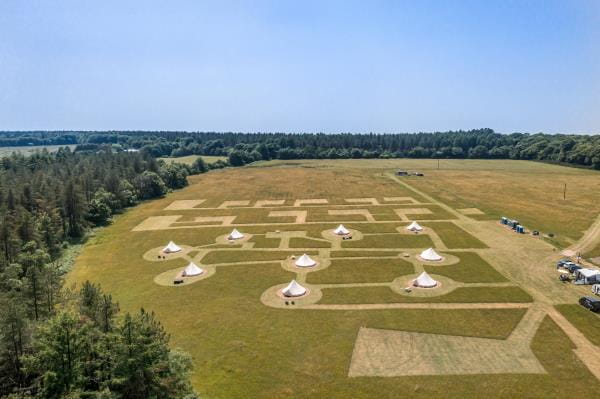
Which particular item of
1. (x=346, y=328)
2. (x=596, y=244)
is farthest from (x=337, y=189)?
(x=346, y=328)

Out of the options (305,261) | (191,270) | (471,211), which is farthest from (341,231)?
(471,211)

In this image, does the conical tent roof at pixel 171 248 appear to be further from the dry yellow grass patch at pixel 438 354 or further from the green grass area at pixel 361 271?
the dry yellow grass patch at pixel 438 354

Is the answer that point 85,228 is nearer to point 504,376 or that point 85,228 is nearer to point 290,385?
point 290,385

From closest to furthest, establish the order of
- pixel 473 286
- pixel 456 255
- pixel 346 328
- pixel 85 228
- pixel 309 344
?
pixel 309 344 → pixel 346 328 → pixel 473 286 → pixel 456 255 → pixel 85 228

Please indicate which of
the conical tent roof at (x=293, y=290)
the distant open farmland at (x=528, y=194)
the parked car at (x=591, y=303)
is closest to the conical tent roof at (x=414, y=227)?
the distant open farmland at (x=528, y=194)

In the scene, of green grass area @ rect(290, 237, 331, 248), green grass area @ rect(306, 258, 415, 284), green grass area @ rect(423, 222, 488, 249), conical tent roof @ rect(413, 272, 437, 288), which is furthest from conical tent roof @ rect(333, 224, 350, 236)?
conical tent roof @ rect(413, 272, 437, 288)

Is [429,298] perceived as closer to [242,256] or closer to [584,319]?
[584,319]
